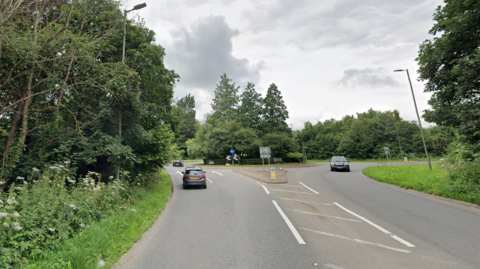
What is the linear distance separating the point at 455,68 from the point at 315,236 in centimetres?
912

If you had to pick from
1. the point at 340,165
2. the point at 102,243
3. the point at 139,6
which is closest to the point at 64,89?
the point at 139,6

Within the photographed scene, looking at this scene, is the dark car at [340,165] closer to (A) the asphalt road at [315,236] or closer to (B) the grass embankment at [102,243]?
(A) the asphalt road at [315,236]

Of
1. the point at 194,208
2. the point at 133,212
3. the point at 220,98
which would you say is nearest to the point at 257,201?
the point at 194,208

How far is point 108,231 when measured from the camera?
551cm

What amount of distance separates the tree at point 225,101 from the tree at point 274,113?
7.16 m

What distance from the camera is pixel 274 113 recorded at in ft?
166

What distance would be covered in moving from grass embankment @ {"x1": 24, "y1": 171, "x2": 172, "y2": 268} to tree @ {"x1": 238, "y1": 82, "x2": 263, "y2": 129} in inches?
1727

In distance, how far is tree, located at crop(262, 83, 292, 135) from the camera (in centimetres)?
4941

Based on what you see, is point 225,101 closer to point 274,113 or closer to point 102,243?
point 274,113

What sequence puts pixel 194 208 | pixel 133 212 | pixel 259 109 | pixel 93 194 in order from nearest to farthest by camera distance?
pixel 93 194 → pixel 133 212 → pixel 194 208 → pixel 259 109

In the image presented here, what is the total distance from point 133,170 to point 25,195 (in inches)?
317

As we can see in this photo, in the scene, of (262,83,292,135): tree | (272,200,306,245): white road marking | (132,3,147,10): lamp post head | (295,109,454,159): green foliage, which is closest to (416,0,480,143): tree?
(272,200,306,245): white road marking

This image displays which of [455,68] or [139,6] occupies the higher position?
[139,6]

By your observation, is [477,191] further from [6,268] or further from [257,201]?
[6,268]
